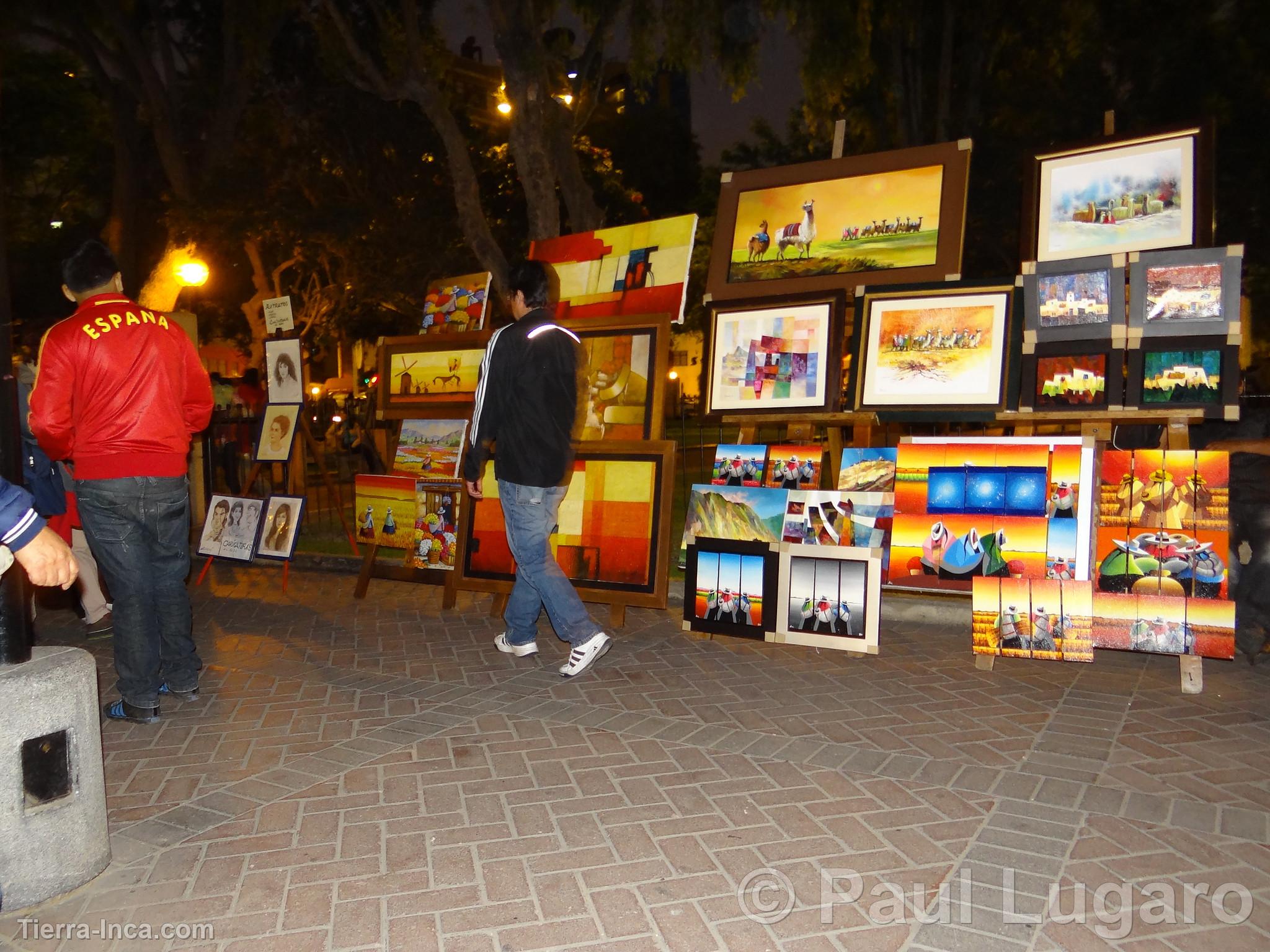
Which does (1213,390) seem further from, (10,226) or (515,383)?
(10,226)

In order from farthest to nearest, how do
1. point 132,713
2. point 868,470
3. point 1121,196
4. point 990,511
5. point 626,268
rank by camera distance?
1. point 626,268
2. point 868,470
3. point 1121,196
4. point 990,511
5. point 132,713

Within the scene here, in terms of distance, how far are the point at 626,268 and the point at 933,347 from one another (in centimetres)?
210

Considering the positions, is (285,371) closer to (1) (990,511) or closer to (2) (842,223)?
(2) (842,223)

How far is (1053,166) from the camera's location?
5.36 metres

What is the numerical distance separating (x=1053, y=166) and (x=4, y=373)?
5341 millimetres

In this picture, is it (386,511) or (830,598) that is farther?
(386,511)

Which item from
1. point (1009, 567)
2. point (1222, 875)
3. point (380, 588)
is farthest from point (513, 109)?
point (1222, 875)

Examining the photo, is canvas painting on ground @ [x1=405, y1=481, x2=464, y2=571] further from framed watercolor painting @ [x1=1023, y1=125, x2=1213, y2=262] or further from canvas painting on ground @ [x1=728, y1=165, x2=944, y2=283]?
framed watercolor painting @ [x1=1023, y1=125, x2=1213, y2=262]

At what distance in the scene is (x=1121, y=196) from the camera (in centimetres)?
512

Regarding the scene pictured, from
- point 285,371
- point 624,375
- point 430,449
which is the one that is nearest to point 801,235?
point 624,375

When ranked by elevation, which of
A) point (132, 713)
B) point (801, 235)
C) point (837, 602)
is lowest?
point (132, 713)

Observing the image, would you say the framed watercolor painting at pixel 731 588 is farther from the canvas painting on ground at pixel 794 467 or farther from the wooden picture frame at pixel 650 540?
the canvas painting on ground at pixel 794 467

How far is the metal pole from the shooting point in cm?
274

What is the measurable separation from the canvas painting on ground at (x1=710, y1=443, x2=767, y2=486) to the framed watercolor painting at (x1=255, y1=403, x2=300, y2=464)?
12.8 feet
